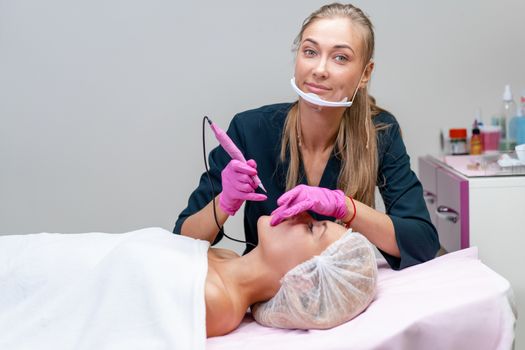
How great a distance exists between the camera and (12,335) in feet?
4.53

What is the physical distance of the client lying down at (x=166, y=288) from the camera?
1.36 meters

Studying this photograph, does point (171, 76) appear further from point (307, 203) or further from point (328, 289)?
point (328, 289)

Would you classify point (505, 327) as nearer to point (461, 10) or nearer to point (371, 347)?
point (371, 347)

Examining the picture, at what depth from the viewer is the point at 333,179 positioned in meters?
1.85

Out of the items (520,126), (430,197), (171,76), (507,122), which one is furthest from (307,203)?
(171,76)

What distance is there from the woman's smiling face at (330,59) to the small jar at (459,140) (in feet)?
2.93

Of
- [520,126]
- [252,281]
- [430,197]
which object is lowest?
[430,197]

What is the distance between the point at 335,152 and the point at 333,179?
0.07 meters

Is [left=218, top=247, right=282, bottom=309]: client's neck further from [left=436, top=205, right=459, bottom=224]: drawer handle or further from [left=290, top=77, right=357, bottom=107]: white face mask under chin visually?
[left=436, top=205, right=459, bottom=224]: drawer handle

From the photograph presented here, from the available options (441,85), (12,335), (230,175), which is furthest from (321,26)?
(441,85)

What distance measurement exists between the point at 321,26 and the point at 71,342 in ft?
3.02

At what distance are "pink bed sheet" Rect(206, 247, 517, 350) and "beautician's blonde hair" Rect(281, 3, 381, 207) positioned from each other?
414mm

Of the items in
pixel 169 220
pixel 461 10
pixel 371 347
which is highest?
pixel 461 10

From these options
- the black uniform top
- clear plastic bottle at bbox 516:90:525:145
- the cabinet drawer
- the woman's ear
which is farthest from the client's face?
clear plastic bottle at bbox 516:90:525:145
